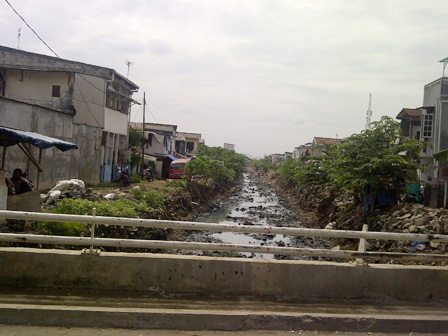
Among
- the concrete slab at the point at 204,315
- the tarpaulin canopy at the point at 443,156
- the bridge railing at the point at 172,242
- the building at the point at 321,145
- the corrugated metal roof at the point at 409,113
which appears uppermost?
the corrugated metal roof at the point at 409,113

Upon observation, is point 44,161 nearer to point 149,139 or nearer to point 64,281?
point 64,281

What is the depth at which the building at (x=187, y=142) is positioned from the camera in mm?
67675

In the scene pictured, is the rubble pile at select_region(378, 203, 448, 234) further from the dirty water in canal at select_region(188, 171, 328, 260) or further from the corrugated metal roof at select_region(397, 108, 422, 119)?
the corrugated metal roof at select_region(397, 108, 422, 119)

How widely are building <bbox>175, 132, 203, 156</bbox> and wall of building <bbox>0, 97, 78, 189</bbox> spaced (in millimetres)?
44102

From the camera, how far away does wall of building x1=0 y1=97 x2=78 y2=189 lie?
1667cm

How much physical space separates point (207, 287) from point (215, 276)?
0.18 metres

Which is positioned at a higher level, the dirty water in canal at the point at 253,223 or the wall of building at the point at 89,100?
the wall of building at the point at 89,100

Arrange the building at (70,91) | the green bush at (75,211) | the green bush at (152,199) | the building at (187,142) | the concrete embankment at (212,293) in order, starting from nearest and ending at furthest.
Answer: the concrete embankment at (212,293), the green bush at (75,211), the green bush at (152,199), the building at (70,91), the building at (187,142)

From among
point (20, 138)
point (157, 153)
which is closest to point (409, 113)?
point (20, 138)

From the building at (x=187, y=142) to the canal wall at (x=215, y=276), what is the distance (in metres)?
61.8

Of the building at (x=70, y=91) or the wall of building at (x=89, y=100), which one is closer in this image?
the building at (x=70, y=91)

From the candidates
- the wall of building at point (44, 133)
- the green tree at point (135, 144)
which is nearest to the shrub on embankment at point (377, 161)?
the wall of building at point (44, 133)

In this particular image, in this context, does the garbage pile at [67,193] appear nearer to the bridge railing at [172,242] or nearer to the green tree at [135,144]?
the bridge railing at [172,242]

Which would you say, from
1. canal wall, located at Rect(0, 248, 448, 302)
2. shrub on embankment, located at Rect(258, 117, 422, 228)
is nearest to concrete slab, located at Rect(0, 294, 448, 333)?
canal wall, located at Rect(0, 248, 448, 302)
